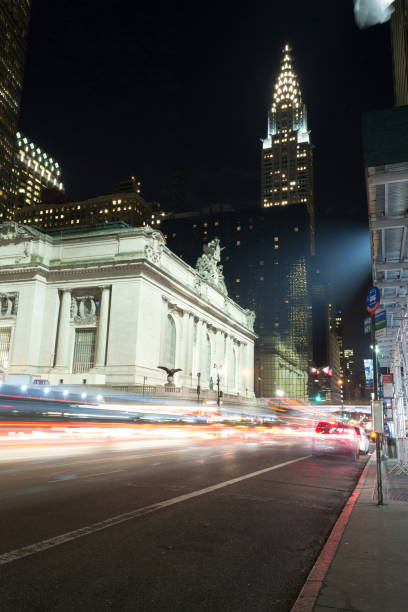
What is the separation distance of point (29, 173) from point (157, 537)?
202172 mm

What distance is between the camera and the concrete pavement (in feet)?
13.9

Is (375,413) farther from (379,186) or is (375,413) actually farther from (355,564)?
(379,186)

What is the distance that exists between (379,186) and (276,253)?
459ft

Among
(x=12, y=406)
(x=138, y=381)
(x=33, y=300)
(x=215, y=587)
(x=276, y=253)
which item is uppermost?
(x=276, y=253)

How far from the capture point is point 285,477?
13766 mm

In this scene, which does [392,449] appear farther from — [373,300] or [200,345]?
[200,345]

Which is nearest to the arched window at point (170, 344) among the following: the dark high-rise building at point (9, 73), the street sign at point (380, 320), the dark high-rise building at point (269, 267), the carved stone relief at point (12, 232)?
the carved stone relief at point (12, 232)

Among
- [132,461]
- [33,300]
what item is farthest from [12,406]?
[33,300]

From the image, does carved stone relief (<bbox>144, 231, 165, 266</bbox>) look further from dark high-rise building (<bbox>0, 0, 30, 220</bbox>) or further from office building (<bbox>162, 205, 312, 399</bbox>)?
office building (<bbox>162, 205, 312, 399</bbox>)

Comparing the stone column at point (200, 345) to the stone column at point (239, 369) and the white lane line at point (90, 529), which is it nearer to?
the stone column at point (239, 369)

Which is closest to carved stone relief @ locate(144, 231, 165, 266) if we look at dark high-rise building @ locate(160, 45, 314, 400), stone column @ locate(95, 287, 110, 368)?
stone column @ locate(95, 287, 110, 368)

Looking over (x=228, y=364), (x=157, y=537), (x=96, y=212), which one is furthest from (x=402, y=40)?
(x=96, y=212)

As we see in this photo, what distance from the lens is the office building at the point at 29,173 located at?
18200cm

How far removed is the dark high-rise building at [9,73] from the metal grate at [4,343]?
8190 centimetres
